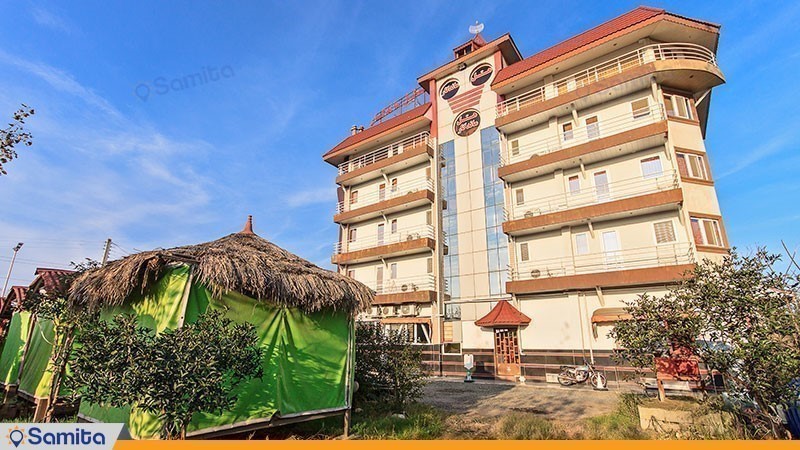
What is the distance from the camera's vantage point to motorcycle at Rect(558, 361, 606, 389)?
1428cm

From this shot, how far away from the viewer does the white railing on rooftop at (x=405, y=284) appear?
21828mm

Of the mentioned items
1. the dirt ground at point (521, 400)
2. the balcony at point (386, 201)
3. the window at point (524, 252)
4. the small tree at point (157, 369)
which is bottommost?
the dirt ground at point (521, 400)

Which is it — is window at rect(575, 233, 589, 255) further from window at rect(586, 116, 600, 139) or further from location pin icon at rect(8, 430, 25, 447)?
location pin icon at rect(8, 430, 25, 447)

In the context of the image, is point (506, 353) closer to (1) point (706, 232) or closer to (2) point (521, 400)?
(2) point (521, 400)

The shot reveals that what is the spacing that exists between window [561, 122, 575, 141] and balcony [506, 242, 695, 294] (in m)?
6.05

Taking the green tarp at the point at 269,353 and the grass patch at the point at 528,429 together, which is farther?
the grass patch at the point at 528,429

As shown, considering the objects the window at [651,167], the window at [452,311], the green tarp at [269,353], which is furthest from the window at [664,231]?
the green tarp at [269,353]

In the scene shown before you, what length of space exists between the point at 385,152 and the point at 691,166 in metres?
17.1

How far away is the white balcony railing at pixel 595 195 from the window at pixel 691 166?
1.91 feet

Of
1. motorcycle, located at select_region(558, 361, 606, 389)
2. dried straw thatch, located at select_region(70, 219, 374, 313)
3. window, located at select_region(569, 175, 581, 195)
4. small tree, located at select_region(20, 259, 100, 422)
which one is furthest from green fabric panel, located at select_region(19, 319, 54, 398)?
window, located at select_region(569, 175, 581, 195)

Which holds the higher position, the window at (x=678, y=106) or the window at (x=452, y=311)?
the window at (x=678, y=106)

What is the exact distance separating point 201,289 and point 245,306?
771 mm

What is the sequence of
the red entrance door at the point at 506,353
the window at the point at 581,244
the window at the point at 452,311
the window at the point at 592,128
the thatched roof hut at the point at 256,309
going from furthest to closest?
the window at the point at 452,311 < the window at the point at 592,128 < the red entrance door at the point at 506,353 < the window at the point at 581,244 < the thatched roof hut at the point at 256,309

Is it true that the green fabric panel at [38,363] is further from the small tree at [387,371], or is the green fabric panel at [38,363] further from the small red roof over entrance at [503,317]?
the small red roof over entrance at [503,317]
